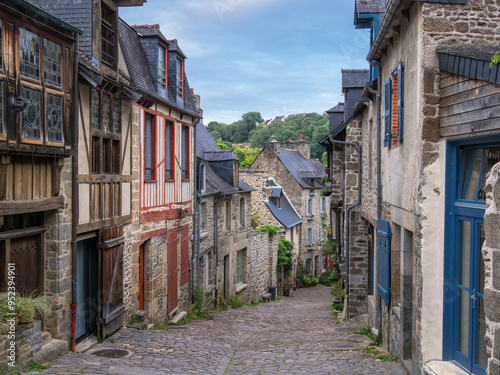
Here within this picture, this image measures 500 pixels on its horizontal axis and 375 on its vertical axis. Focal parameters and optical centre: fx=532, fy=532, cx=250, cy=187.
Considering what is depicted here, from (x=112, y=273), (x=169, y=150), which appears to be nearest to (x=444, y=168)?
(x=112, y=273)

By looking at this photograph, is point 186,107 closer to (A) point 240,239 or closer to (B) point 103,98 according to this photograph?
(B) point 103,98

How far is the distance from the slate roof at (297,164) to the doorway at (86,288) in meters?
21.6

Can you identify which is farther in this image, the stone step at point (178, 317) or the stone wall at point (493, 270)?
the stone step at point (178, 317)

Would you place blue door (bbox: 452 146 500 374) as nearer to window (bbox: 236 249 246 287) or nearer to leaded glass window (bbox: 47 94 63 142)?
leaded glass window (bbox: 47 94 63 142)

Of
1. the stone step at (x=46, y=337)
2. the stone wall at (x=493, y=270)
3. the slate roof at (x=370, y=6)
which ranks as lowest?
the stone step at (x=46, y=337)

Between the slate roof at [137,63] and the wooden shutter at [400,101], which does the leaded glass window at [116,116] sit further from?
the wooden shutter at [400,101]

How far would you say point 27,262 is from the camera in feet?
22.0

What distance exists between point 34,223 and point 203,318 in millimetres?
7311

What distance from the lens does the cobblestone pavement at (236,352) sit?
696 cm

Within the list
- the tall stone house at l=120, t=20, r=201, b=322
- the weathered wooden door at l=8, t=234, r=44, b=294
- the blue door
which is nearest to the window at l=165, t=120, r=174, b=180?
the tall stone house at l=120, t=20, r=201, b=322

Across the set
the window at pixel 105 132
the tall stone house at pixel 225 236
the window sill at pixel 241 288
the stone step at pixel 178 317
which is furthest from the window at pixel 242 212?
the window at pixel 105 132

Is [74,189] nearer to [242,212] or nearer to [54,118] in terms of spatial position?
[54,118]

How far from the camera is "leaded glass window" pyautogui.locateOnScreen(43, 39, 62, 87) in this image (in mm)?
6473

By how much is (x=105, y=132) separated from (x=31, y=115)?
2491 millimetres
